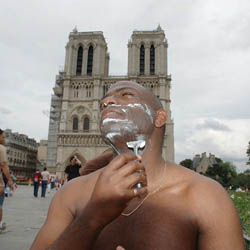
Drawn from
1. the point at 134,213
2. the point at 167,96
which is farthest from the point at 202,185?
the point at 167,96

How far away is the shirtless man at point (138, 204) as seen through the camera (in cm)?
63

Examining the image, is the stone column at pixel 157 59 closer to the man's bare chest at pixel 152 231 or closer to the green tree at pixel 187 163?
the green tree at pixel 187 163

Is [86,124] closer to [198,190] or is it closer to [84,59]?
[84,59]

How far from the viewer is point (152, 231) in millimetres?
803

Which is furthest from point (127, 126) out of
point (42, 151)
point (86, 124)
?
point (42, 151)

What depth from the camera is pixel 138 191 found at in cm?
61

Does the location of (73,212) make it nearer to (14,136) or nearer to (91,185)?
(91,185)

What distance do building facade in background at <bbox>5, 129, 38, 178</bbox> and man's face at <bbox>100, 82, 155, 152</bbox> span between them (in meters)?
48.2

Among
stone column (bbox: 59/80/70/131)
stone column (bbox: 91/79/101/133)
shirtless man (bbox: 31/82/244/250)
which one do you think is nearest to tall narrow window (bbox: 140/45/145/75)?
stone column (bbox: 91/79/101/133)

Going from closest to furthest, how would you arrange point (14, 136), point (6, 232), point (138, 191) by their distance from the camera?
1. point (138, 191)
2. point (6, 232)
3. point (14, 136)

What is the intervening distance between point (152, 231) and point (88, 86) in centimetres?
3514

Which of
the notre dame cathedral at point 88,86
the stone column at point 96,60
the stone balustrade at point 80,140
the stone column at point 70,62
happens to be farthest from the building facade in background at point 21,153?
the stone column at point 96,60

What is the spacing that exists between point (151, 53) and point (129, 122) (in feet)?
121

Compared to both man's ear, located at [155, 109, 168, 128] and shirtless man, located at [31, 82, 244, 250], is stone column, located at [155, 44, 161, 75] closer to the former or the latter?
man's ear, located at [155, 109, 168, 128]
